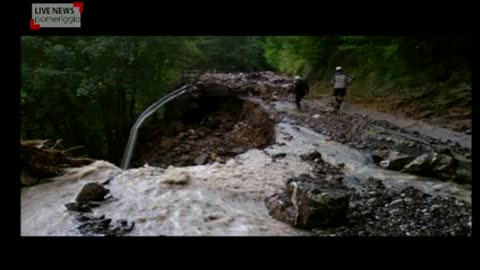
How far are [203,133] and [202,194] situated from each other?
24.9 ft

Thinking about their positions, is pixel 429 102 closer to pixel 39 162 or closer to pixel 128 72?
pixel 39 162

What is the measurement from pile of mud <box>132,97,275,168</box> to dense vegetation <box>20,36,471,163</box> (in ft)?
3.34

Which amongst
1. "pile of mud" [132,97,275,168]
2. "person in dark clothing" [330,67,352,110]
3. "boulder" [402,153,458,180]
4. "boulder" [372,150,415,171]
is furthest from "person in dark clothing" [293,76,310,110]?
"boulder" [402,153,458,180]

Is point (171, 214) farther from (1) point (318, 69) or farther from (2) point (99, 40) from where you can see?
(1) point (318, 69)

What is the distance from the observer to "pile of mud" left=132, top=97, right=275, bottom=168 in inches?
412

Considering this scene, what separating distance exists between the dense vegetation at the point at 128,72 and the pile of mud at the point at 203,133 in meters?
1.02

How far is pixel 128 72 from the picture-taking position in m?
12.5

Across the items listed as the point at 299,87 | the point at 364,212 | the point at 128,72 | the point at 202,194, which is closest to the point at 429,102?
the point at 299,87

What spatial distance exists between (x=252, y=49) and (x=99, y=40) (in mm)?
14572

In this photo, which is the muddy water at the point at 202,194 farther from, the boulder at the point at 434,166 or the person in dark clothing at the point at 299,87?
the person in dark clothing at the point at 299,87

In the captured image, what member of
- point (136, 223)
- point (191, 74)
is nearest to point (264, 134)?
point (136, 223)

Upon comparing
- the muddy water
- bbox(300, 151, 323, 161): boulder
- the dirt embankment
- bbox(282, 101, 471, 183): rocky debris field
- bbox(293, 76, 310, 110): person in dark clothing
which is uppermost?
bbox(293, 76, 310, 110): person in dark clothing

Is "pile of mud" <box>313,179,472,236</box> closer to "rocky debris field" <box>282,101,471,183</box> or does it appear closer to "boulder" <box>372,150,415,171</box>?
"rocky debris field" <box>282,101,471,183</box>

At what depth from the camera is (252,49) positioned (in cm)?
2528
